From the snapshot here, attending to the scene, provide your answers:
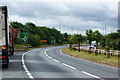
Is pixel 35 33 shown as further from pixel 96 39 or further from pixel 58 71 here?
pixel 58 71

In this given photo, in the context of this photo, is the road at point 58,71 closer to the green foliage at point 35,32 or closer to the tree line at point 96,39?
the tree line at point 96,39

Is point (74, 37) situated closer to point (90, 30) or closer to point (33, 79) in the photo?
point (90, 30)

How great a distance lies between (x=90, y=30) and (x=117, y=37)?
Result: 46075mm

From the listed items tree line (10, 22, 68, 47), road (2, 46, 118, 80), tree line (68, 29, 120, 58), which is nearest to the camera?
road (2, 46, 118, 80)

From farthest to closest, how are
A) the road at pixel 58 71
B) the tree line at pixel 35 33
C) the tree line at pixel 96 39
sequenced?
the tree line at pixel 35 33, the tree line at pixel 96 39, the road at pixel 58 71

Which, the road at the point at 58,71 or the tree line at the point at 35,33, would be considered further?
the tree line at the point at 35,33

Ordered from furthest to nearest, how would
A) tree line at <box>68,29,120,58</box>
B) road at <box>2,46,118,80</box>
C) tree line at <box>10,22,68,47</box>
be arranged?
1. tree line at <box>10,22,68,47</box>
2. tree line at <box>68,29,120,58</box>
3. road at <box>2,46,118,80</box>

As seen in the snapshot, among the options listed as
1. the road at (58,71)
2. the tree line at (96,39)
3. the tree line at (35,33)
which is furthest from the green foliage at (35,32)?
the road at (58,71)

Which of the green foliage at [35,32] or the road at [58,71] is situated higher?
the green foliage at [35,32]

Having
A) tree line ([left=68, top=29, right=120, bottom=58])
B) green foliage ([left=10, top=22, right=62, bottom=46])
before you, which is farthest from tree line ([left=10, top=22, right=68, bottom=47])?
tree line ([left=68, top=29, right=120, bottom=58])

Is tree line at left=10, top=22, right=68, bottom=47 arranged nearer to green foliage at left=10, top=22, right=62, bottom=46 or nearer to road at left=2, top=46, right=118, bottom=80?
green foliage at left=10, top=22, right=62, bottom=46

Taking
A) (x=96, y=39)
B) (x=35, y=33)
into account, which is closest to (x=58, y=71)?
(x=96, y=39)

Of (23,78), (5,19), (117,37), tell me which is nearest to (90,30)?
(5,19)

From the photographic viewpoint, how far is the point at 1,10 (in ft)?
41.4
